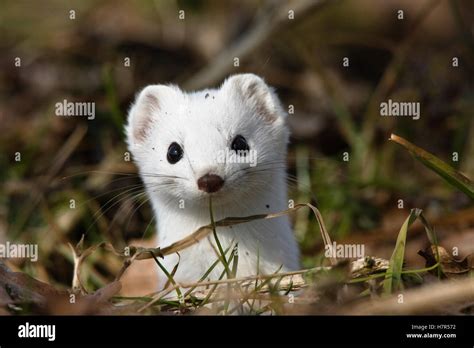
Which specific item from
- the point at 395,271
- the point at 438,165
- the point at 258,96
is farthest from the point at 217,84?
the point at 395,271

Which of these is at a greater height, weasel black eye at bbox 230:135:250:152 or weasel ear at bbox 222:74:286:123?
weasel ear at bbox 222:74:286:123

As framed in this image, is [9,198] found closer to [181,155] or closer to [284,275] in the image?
[181,155]

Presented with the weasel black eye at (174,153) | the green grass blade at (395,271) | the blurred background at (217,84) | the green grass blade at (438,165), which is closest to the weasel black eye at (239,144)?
the weasel black eye at (174,153)

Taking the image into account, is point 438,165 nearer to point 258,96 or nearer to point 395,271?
point 395,271

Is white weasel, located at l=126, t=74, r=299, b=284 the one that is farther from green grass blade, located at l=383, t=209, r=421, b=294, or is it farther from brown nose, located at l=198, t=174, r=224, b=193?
green grass blade, located at l=383, t=209, r=421, b=294

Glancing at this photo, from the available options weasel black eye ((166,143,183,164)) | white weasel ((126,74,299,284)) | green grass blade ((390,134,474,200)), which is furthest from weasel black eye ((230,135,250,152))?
green grass blade ((390,134,474,200))

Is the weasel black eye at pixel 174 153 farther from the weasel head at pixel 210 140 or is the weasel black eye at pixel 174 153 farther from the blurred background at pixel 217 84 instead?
the blurred background at pixel 217 84
